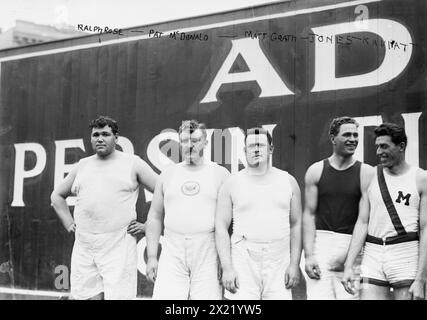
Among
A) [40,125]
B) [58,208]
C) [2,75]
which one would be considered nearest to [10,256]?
[58,208]

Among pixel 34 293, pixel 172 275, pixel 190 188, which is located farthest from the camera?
pixel 34 293

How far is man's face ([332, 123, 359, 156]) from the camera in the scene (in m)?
4.46

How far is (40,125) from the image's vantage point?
5.91m

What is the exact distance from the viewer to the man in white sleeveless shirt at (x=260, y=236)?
4.45m

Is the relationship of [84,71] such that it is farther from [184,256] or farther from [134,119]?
[184,256]

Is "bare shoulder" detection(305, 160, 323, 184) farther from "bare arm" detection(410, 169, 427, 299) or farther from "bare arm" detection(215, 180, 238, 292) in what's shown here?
"bare arm" detection(410, 169, 427, 299)

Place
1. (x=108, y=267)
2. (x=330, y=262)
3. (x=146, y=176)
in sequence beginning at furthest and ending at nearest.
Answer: (x=146, y=176), (x=108, y=267), (x=330, y=262)

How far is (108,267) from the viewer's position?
5043 millimetres

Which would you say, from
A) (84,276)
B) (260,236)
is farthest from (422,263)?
(84,276)

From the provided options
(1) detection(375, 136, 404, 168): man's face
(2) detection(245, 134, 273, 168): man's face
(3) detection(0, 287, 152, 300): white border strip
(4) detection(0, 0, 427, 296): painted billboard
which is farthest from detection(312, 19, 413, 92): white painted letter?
(3) detection(0, 287, 152, 300): white border strip

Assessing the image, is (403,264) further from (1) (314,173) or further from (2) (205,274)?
(2) (205,274)

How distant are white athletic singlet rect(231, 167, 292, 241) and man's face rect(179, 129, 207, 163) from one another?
1.54ft

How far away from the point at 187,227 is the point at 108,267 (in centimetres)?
87
